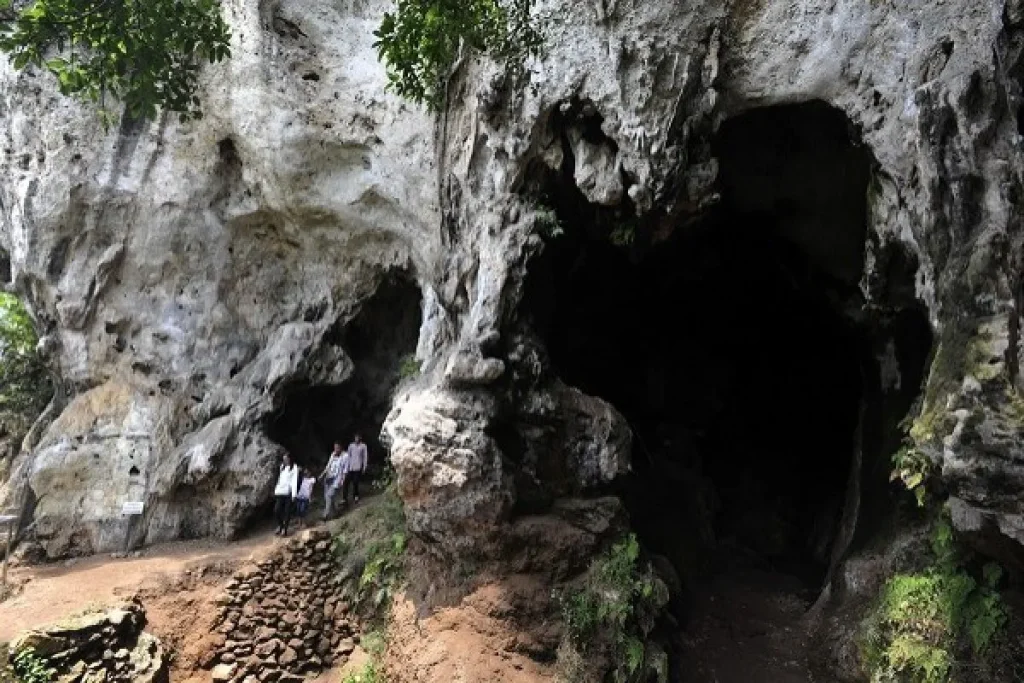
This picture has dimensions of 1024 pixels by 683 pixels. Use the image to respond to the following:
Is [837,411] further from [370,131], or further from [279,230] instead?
[279,230]

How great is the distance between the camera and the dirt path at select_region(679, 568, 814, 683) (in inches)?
317

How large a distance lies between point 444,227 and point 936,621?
26.7ft

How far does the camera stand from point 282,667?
8.81m

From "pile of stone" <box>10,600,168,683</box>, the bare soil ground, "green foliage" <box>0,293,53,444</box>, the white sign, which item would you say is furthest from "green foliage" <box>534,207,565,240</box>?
"green foliage" <box>0,293,53,444</box>

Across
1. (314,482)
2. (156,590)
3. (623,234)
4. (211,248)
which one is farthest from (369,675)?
(211,248)

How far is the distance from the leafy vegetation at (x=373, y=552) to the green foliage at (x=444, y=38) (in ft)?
21.5

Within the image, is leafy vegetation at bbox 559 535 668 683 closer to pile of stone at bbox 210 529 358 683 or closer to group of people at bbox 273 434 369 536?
pile of stone at bbox 210 529 358 683

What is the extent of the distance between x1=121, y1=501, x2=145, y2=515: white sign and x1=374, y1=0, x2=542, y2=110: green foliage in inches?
320

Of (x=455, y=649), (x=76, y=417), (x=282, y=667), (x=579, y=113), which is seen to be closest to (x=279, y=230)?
(x=76, y=417)

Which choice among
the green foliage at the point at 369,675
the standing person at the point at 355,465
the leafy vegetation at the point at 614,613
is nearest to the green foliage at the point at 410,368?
the standing person at the point at 355,465

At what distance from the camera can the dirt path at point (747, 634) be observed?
26.4 ft

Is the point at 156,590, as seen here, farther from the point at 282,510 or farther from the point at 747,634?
the point at 747,634

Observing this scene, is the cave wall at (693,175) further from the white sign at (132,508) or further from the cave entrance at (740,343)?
the white sign at (132,508)

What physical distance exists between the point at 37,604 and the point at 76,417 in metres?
4.05
